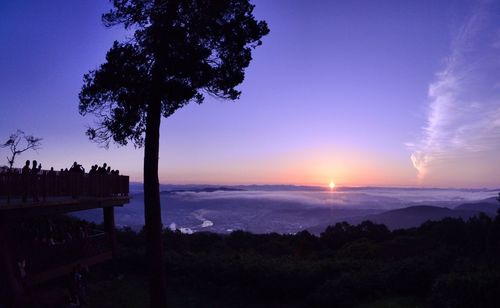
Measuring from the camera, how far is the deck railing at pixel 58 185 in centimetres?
1399

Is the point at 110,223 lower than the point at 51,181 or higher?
lower

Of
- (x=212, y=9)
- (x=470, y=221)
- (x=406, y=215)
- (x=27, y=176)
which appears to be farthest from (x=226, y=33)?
(x=406, y=215)

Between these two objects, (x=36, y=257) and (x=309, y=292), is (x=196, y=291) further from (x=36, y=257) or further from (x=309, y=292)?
(x=36, y=257)

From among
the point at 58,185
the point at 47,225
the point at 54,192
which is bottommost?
the point at 47,225

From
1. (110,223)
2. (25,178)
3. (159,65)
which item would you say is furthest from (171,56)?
(110,223)

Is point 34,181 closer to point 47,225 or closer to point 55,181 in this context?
point 55,181

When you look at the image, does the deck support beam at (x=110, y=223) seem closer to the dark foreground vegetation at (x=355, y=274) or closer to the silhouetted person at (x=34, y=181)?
the dark foreground vegetation at (x=355, y=274)

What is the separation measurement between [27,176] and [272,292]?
1369 centimetres

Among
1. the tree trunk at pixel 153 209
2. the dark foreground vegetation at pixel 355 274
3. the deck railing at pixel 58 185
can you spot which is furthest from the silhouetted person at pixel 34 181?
the dark foreground vegetation at pixel 355 274

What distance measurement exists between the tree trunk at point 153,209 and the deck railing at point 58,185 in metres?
4.07

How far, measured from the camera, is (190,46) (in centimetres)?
1445

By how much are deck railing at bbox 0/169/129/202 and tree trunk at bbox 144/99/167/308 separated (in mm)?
4072

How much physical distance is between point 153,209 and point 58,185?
15.4 ft

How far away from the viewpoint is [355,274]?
2073 cm
